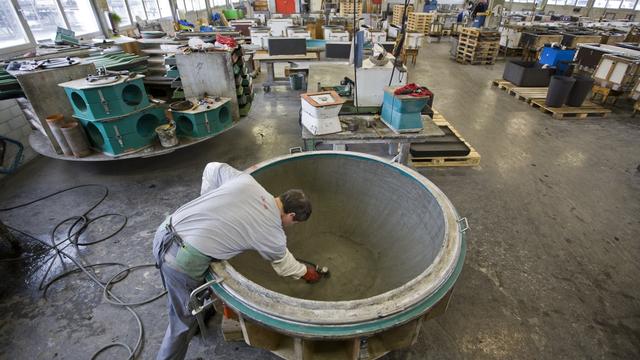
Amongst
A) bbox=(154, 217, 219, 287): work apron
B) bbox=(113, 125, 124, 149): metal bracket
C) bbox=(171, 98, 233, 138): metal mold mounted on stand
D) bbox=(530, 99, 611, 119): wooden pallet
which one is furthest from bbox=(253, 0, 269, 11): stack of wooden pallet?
bbox=(154, 217, 219, 287): work apron

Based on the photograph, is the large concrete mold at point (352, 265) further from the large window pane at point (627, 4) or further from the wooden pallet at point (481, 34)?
the large window pane at point (627, 4)

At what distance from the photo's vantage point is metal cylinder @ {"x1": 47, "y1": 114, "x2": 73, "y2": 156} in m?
3.25

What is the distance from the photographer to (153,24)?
7457 millimetres

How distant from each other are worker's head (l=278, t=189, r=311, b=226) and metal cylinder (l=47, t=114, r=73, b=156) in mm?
3214

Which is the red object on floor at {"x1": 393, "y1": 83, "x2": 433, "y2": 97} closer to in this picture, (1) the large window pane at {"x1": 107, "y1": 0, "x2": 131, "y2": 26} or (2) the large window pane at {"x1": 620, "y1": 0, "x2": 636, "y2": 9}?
(1) the large window pane at {"x1": 107, "y1": 0, "x2": 131, "y2": 26}

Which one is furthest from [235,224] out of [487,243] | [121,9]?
[121,9]

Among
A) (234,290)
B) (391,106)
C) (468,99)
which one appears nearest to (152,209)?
(234,290)

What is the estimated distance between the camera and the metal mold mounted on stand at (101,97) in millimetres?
3021

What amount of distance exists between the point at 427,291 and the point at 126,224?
2862 millimetres

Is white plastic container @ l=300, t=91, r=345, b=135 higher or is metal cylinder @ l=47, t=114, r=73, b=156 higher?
white plastic container @ l=300, t=91, r=345, b=135

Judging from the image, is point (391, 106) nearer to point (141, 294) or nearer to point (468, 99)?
point (141, 294)

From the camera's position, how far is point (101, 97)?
3.08 metres

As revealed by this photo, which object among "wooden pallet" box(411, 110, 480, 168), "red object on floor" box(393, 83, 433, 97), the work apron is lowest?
"wooden pallet" box(411, 110, 480, 168)

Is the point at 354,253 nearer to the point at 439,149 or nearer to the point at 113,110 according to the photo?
the point at 439,149
